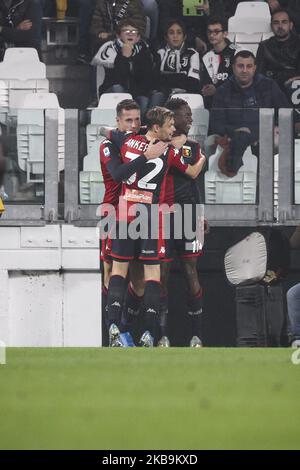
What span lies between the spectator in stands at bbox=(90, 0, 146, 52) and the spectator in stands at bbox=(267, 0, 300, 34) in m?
1.50

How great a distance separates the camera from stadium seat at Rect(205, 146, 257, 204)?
14359mm

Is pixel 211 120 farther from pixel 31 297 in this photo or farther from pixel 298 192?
pixel 31 297

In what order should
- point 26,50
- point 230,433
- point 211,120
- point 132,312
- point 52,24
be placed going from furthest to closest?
point 52,24, point 26,50, point 211,120, point 132,312, point 230,433

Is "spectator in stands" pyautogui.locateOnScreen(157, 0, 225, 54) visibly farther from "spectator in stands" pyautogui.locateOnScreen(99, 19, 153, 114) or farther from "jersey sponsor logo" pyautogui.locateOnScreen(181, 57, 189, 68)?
"spectator in stands" pyautogui.locateOnScreen(99, 19, 153, 114)

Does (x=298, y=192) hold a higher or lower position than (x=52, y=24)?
lower

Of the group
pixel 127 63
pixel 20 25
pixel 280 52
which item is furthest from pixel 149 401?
pixel 20 25

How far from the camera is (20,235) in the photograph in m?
14.5

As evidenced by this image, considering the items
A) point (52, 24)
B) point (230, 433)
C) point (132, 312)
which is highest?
point (52, 24)

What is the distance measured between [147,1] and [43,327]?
485 cm

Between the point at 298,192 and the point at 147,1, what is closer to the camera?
the point at 298,192

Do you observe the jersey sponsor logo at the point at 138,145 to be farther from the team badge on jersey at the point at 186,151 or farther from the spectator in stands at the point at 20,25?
the spectator in stands at the point at 20,25

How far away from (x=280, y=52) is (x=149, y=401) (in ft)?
33.3

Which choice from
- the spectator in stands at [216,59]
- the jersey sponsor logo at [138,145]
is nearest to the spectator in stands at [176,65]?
the spectator in stands at [216,59]

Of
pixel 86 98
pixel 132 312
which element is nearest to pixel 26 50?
pixel 86 98
